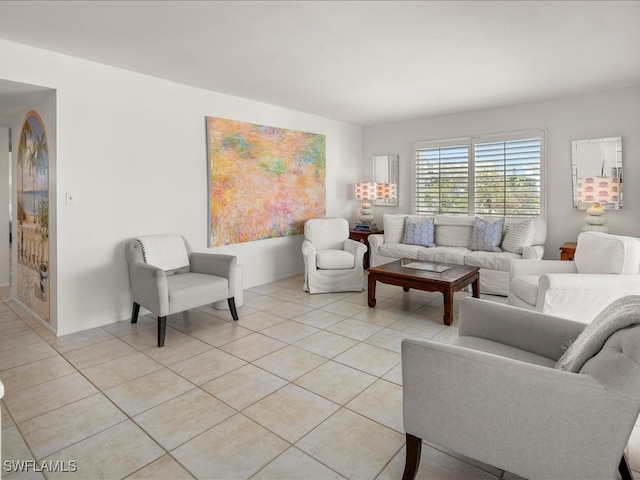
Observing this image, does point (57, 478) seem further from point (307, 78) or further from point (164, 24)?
point (307, 78)

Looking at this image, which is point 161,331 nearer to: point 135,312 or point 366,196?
point 135,312

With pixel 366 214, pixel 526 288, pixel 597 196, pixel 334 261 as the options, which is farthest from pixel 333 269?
pixel 597 196

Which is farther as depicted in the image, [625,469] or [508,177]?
[508,177]

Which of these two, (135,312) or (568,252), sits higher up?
(568,252)

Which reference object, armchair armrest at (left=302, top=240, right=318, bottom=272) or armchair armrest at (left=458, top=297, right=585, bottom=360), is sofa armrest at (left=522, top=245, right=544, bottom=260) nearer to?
armchair armrest at (left=302, top=240, right=318, bottom=272)

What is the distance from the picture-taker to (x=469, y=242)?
5285 millimetres

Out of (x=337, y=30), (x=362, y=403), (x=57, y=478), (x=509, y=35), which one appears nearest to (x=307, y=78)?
(x=337, y=30)

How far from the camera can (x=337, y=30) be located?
9.48 feet

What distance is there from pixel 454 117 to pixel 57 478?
5.92 meters

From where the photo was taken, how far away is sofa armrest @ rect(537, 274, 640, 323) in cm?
290

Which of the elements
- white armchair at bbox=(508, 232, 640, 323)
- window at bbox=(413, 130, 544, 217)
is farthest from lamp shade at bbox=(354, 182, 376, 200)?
white armchair at bbox=(508, 232, 640, 323)

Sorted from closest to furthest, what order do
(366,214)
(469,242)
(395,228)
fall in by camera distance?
(469,242) < (395,228) < (366,214)

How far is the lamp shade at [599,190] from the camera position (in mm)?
4238

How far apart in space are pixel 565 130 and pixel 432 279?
294 cm
